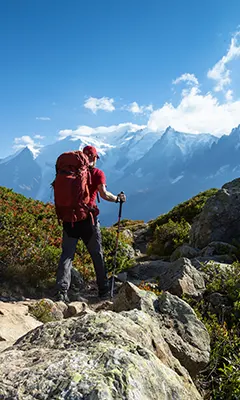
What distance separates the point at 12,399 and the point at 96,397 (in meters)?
0.50

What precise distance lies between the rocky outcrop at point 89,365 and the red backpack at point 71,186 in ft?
12.3

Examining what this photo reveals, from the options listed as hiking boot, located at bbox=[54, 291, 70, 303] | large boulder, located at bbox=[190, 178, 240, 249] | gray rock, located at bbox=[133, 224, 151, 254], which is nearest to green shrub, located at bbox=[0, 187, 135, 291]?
hiking boot, located at bbox=[54, 291, 70, 303]

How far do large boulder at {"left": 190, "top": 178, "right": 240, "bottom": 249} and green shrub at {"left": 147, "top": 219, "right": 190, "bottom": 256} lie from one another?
1.72 m

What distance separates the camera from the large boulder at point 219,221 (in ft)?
35.0

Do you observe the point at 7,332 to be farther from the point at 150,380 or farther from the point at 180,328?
the point at 150,380

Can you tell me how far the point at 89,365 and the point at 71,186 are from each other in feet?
15.8

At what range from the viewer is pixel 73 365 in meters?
2.16

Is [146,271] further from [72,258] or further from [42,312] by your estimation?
[42,312]

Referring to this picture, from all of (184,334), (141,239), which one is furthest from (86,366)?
(141,239)

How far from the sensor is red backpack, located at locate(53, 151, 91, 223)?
6715 millimetres

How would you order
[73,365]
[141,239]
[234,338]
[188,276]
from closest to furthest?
[73,365]
[234,338]
[188,276]
[141,239]

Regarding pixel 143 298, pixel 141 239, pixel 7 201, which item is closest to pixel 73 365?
pixel 143 298

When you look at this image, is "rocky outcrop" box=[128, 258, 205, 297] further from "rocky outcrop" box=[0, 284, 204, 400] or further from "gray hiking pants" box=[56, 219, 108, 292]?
"rocky outcrop" box=[0, 284, 204, 400]

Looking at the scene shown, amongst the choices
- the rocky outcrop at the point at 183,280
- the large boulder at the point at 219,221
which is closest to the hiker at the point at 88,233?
the rocky outcrop at the point at 183,280
